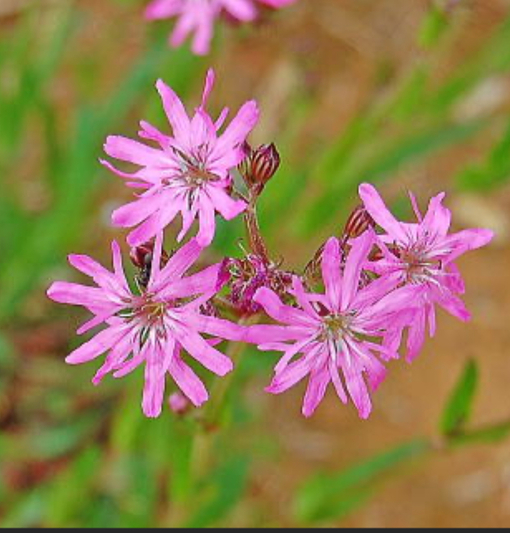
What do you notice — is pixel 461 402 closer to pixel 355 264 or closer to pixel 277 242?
pixel 355 264

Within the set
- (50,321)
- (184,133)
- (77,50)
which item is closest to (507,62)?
(184,133)

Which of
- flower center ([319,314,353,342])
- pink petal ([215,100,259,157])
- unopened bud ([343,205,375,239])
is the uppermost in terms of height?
pink petal ([215,100,259,157])

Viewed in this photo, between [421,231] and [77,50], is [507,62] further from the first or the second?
[77,50]

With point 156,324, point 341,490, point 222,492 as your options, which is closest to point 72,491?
point 222,492

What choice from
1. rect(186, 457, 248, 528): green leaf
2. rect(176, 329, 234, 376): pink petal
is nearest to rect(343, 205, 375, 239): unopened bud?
rect(176, 329, 234, 376): pink petal


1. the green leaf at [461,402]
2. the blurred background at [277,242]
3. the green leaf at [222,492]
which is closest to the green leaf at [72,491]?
the blurred background at [277,242]

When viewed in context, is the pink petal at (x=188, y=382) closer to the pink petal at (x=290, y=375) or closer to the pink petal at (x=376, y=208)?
the pink petal at (x=290, y=375)

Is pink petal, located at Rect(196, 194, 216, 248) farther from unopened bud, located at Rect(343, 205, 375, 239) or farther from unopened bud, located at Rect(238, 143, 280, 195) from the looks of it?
unopened bud, located at Rect(343, 205, 375, 239)
